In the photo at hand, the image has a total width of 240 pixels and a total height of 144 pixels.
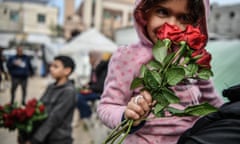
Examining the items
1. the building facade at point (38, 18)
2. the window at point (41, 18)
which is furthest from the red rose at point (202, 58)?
the window at point (41, 18)

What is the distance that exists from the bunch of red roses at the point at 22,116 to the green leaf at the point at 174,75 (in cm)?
228

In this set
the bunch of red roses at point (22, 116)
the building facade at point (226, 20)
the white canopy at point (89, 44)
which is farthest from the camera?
the building facade at point (226, 20)

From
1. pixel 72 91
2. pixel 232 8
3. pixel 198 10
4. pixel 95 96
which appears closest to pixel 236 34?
pixel 232 8

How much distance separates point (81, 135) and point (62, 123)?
342 centimetres

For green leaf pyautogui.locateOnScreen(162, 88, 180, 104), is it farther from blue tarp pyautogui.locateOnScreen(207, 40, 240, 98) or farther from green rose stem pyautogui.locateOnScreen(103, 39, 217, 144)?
blue tarp pyautogui.locateOnScreen(207, 40, 240, 98)

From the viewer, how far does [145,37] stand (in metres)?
1.34

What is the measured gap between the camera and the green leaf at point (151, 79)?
93cm

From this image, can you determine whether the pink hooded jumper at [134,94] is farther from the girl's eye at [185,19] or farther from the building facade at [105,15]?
the building facade at [105,15]

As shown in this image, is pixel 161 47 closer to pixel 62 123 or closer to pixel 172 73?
pixel 172 73

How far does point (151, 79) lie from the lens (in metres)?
0.94

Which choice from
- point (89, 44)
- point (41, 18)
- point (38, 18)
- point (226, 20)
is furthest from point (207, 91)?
point (41, 18)

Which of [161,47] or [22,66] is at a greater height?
[161,47]

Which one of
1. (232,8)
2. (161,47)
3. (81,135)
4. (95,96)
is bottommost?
(81,135)

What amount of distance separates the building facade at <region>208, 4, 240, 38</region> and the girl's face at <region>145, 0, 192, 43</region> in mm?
15210
